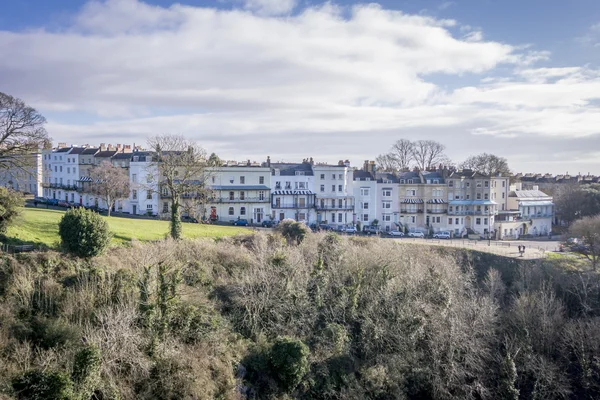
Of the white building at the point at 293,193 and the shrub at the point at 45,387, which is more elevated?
the white building at the point at 293,193

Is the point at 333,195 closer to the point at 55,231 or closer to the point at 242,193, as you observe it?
the point at 242,193

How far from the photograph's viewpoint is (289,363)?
17141 millimetres

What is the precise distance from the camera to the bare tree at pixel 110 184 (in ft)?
139

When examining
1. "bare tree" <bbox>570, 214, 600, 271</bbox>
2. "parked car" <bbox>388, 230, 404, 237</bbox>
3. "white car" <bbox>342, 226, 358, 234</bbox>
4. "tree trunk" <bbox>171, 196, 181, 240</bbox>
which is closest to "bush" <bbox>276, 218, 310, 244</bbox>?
"tree trunk" <bbox>171, 196, 181, 240</bbox>

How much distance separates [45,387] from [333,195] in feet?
133

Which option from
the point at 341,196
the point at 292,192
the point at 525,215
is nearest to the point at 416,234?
the point at 341,196

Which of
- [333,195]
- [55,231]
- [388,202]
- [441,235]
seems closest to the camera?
[55,231]

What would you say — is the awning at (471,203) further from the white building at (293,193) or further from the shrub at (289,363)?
the shrub at (289,363)

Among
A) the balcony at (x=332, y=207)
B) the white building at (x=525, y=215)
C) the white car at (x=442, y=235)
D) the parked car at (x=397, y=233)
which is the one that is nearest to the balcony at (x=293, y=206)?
the balcony at (x=332, y=207)

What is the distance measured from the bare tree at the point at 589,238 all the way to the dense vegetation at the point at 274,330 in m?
9.85

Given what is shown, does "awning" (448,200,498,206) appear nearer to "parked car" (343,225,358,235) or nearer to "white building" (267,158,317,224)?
"parked car" (343,225,358,235)

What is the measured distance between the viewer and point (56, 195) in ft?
196

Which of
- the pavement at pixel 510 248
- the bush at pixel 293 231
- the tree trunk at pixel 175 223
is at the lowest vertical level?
the pavement at pixel 510 248

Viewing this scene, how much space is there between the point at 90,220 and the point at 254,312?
8126 mm
